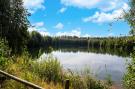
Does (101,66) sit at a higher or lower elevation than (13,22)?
lower

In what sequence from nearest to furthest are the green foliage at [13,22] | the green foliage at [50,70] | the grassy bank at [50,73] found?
the grassy bank at [50,73] → the green foliage at [50,70] → the green foliage at [13,22]

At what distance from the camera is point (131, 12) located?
Answer: 11.6m

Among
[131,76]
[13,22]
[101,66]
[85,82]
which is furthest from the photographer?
[101,66]

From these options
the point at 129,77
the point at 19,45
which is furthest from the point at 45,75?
the point at 19,45

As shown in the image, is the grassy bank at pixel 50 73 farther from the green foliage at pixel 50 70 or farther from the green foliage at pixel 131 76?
the green foliage at pixel 131 76

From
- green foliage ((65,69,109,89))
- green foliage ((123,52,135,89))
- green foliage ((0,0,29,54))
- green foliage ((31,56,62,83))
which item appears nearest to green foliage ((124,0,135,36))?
green foliage ((123,52,135,89))

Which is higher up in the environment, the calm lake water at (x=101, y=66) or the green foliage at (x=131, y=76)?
the green foliage at (x=131, y=76)

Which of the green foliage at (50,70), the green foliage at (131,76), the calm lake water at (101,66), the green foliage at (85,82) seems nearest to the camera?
the green foliage at (131,76)

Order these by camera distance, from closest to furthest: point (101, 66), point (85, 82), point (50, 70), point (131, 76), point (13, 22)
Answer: point (131, 76) → point (85, 82) → point (50, 70) → point (13, 22) → point (101, 66)

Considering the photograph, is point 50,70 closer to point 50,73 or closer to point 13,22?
point 50,73

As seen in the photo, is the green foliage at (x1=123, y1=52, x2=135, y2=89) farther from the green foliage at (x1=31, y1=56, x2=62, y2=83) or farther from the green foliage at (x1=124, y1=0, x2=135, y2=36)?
the green foliage at (x1=31, y1=56, x2=62, y2=83)

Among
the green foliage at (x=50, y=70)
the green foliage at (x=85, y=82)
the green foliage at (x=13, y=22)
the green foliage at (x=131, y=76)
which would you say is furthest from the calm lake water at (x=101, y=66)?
the green foliage at (x=13, y=22)

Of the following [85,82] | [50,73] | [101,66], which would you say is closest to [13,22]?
[101,66]

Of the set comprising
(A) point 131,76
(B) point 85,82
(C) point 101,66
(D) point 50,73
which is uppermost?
(A) point 131,76
